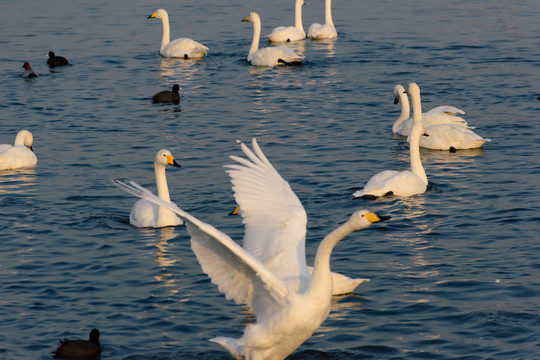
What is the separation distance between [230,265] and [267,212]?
3.44 feet

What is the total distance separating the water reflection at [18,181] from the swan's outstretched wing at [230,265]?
26.9ft

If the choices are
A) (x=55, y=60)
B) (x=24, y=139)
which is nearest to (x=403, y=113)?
(x=24, y=139)

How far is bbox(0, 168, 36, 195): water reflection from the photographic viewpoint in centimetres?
1712

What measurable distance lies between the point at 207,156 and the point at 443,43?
44.3ft

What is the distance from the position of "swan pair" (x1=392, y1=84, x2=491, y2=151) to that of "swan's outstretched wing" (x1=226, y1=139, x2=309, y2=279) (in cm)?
940

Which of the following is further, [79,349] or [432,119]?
[432,119]

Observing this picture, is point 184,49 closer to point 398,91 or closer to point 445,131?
point 398,91

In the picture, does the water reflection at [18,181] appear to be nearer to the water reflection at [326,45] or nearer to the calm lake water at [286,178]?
the calm lake water at [286,178]

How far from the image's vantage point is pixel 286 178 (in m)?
17.0

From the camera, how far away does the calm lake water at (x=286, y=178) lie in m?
11.4

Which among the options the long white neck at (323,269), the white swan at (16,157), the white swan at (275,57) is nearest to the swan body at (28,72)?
the white swan at (275,57)

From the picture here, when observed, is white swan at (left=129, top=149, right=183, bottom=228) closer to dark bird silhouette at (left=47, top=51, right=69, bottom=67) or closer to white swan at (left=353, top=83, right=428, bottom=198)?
white swan at (left=353, top=83, right=428, bottom=198)

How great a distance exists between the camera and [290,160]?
1839cm

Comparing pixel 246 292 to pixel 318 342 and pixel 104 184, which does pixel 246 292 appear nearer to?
pixel 318 342
